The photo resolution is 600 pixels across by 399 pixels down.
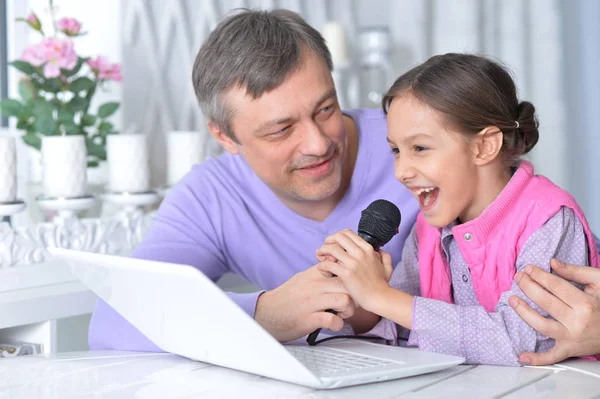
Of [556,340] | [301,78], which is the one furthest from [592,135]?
[556,340]

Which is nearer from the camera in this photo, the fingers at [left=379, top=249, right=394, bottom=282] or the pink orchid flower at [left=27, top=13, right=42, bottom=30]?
the fingers at [left=379, top=249, right=394, bottom=282]

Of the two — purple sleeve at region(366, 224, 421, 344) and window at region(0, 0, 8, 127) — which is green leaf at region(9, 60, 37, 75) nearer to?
window at region(0, 0, 8, 127)

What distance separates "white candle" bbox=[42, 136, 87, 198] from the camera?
1.84m

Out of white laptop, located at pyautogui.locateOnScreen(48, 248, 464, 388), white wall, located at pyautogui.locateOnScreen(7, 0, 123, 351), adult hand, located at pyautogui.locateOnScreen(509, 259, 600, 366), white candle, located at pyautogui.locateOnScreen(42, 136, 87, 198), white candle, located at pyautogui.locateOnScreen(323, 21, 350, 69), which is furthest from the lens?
white candle, located at pyautogui.locateOnScreen(323, 21, 350, 69)

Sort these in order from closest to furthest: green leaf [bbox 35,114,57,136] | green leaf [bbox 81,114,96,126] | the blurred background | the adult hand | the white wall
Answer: the adult hand
green leaf [bbox 35,114,57,136]
green leaf [bbox 81,114,96,126]
the white wall
the blurred background

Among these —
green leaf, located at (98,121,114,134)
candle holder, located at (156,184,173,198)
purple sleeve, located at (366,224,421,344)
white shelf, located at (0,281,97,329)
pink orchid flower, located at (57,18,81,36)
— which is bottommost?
white shelf, located at (0,281,97,329)

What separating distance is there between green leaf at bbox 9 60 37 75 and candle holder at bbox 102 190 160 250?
1.05ft

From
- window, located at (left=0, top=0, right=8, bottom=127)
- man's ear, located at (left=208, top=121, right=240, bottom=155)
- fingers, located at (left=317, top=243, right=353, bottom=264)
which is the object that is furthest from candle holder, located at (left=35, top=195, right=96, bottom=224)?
fingers, located at (left=317, top=243, right=353, bottom=264)

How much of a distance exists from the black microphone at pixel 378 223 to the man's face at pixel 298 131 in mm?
324

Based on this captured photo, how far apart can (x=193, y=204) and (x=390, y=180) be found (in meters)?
0.38

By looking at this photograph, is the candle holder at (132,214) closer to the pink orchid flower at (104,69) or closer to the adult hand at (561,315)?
the pink orchid flower at (104,69)

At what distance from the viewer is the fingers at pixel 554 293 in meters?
1.14

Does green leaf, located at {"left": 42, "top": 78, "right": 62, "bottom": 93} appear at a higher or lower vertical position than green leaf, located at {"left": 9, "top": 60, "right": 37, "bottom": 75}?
Result: lower

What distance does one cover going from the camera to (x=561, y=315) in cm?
114
